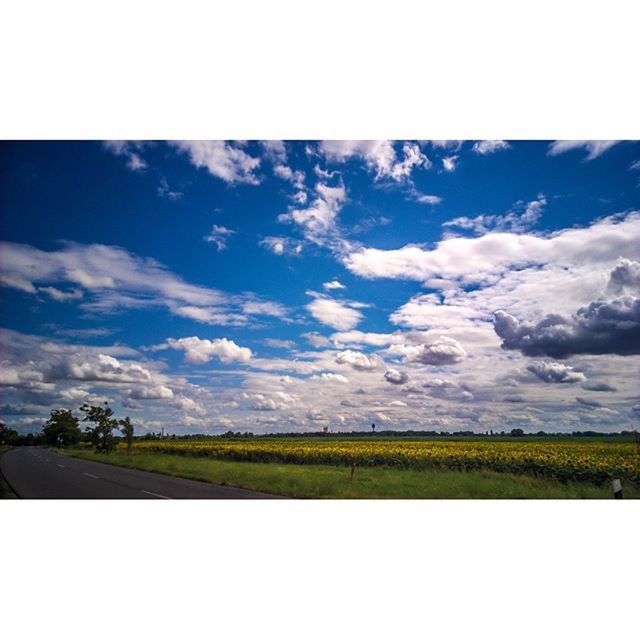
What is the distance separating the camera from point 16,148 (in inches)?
522

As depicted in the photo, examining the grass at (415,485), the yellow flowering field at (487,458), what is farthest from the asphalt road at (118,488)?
the yellow flowering field at (487,458)

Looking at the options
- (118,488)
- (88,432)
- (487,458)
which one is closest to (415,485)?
(487,458)

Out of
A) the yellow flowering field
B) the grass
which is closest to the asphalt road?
the grass

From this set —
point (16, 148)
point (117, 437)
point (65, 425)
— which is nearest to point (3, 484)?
point (16, 148)

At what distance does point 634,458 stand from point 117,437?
31.5 meters

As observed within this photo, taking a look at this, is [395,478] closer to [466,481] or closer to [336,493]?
[466,481]

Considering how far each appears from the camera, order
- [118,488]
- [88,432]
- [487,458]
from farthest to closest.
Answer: [88,432]
[487,458]
[118,488]

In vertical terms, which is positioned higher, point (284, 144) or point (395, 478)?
point (284, 144)

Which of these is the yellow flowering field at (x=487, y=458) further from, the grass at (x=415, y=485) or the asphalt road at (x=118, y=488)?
the asphalt road at (x=118, y=488)

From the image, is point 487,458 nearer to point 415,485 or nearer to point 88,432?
point 415,485

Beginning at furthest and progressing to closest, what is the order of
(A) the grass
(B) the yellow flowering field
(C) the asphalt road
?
1. (B) the yellow flowering field
2. (A) the grass
3. (C) the asphalt road

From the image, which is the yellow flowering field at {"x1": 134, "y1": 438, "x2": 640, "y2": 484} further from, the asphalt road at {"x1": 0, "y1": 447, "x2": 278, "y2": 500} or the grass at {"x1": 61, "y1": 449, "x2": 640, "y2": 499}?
the asphalt road at {"x1": 0, "y1": 447, "x2": 278, "y2": 500}
